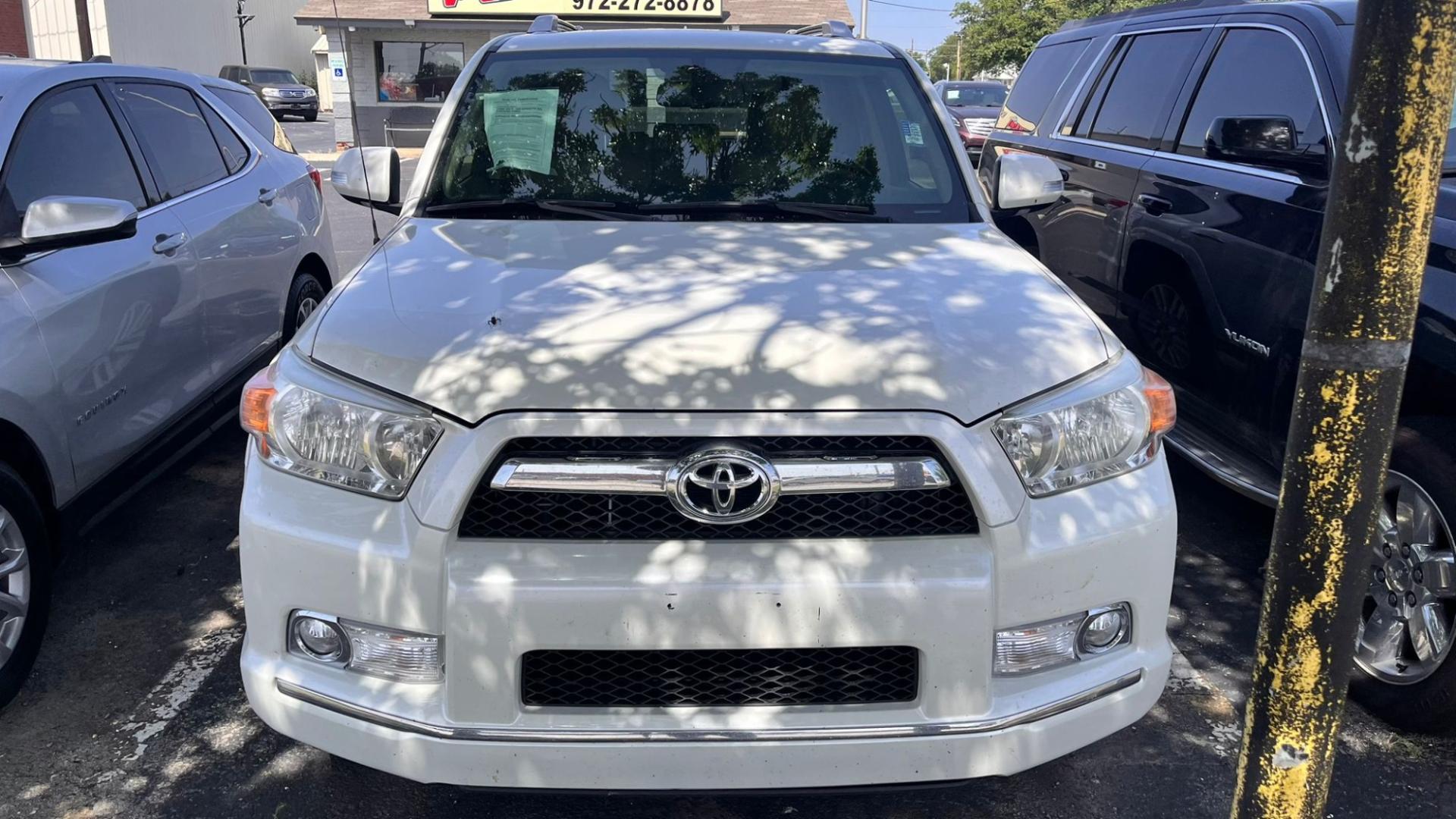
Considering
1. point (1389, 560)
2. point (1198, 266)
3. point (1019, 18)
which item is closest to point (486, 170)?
point (1198, 266)

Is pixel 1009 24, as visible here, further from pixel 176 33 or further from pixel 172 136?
pixel 172 136

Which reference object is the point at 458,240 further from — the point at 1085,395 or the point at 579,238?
the point at 1085,395

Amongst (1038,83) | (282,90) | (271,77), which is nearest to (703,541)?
(1038,83)

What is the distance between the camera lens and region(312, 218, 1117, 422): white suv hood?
2.40 metres

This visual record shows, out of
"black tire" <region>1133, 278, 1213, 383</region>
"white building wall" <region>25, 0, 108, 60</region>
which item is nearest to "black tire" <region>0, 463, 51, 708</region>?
"black tire" <region>1133, 278, 1213, 383</region>

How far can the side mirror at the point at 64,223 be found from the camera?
11.6 feet

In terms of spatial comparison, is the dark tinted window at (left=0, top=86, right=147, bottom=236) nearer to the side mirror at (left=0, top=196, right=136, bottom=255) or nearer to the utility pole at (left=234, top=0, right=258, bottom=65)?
the side mirror at (left=0, top=196, right=136, bottom=255)

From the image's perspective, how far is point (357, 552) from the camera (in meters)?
2.36

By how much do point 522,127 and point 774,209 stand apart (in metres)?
0.88

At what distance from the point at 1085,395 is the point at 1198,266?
219 centimetres

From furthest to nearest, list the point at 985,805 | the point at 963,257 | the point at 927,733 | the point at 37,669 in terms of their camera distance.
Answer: the point at 37,669 < the point at 963,257 < the point at 985,805 < the point at 927,733

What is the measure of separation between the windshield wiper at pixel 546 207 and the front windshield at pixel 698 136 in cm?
3

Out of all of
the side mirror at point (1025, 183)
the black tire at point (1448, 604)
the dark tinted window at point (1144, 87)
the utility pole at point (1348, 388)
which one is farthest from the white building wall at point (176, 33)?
the utility pole at point (1348, 388)

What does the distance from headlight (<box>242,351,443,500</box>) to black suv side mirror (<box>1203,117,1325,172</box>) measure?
9.95 feet
